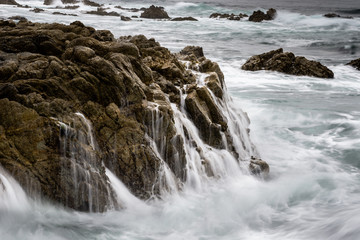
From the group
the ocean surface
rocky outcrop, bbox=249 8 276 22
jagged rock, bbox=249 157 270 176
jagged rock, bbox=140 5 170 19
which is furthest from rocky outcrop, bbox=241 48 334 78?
jagged rock, bbox=140 5 170 19

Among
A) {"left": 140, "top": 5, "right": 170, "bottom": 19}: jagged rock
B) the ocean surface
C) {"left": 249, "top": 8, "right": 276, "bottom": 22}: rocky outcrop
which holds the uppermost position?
{"left": 249, "top": 8, "right": 276, "bottom": 22}: rocky outcrop

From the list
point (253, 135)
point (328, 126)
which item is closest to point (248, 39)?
point (328, 126)

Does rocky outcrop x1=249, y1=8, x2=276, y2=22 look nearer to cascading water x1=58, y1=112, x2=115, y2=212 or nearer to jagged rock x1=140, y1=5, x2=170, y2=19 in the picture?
jagged rock x1=140, y1=5, x2=170, y2=19

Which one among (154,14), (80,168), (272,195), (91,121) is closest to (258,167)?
(272,195)

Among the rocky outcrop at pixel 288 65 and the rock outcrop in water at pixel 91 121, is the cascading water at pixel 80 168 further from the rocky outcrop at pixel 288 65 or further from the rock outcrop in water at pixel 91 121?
the rocky outcrop at pixel 288 65

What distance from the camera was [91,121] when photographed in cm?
753

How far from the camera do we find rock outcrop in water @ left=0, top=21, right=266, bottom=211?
677 cm

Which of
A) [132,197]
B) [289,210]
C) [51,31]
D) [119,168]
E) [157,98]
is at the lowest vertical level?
[289,210]

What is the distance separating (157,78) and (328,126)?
875 centimetres

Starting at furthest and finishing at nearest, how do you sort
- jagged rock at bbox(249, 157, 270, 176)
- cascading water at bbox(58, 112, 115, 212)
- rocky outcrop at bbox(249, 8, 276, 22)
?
rocky outcrop at bbox(249, 8, 276, 22) < jagged rock at bbox(249, 157, 270, 176) < cascading water at bbox(58, 112, 115, 212)

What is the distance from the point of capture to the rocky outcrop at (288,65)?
23453 mm

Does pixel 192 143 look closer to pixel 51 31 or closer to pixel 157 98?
pixel 157 98

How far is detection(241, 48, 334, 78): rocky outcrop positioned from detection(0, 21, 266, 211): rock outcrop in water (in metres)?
15.1

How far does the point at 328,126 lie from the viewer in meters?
15.0
